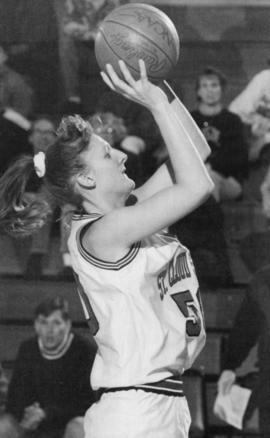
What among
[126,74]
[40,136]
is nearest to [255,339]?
[40,136]

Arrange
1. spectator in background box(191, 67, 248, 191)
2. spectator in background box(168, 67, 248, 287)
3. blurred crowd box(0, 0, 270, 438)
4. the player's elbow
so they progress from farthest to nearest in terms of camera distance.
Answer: spectator in background box(191, 67, 248, 191), spectator in background box(168, 67, 248, 287), blurred crowd box(0, 0, 270, 438), the player's elbow

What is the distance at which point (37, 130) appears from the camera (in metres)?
5.59

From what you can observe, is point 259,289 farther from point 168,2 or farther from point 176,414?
point 176,414

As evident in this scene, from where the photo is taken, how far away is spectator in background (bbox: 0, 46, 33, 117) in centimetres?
574

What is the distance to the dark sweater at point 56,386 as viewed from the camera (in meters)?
5.06

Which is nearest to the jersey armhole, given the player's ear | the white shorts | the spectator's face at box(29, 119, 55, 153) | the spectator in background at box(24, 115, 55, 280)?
the player's ear

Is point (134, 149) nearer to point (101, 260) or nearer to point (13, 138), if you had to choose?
point (13, 138)

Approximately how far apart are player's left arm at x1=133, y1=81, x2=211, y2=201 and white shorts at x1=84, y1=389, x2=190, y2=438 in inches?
28.5

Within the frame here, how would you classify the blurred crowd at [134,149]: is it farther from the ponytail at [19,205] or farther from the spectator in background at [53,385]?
the ponytail at [19,205]

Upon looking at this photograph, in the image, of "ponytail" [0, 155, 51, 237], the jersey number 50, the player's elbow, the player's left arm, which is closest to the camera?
the player's elbow

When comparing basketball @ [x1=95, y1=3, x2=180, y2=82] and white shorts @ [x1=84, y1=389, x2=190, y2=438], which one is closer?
white shorts @ [x1=84, y1=389, x2=190, y2=438]

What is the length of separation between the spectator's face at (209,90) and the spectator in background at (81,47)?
600 millimetres

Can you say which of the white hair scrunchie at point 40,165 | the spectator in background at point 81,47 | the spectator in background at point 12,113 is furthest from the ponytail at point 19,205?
the spectator in background at point 81,47

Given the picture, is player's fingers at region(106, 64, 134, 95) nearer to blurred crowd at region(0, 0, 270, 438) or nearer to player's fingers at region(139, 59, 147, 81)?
player's fingers at region(139, 59, 147, 81)
